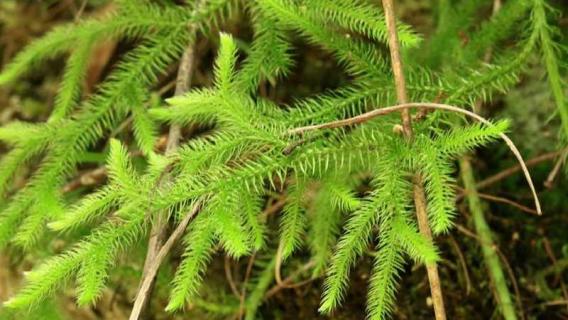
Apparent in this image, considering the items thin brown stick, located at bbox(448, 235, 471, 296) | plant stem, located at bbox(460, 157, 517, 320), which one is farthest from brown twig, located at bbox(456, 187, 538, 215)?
thin brown stick, located at bbox(448, 235, 471, 296)

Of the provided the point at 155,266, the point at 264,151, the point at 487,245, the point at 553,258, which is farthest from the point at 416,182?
the point at 553,258

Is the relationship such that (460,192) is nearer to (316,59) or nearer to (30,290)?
(316,59)

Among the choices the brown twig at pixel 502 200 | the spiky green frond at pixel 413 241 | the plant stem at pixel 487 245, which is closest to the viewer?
the spiky green frond at pixel 413 241

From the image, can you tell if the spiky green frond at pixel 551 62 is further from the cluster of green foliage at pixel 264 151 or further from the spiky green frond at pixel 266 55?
the spiky green frond at pixel 266 55

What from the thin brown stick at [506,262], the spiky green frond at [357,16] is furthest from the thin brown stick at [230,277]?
the spiky green frond at [357,16]

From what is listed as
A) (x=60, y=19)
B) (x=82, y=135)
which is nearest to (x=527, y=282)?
(x=82, y=135)

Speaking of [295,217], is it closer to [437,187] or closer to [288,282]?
[437,187]
